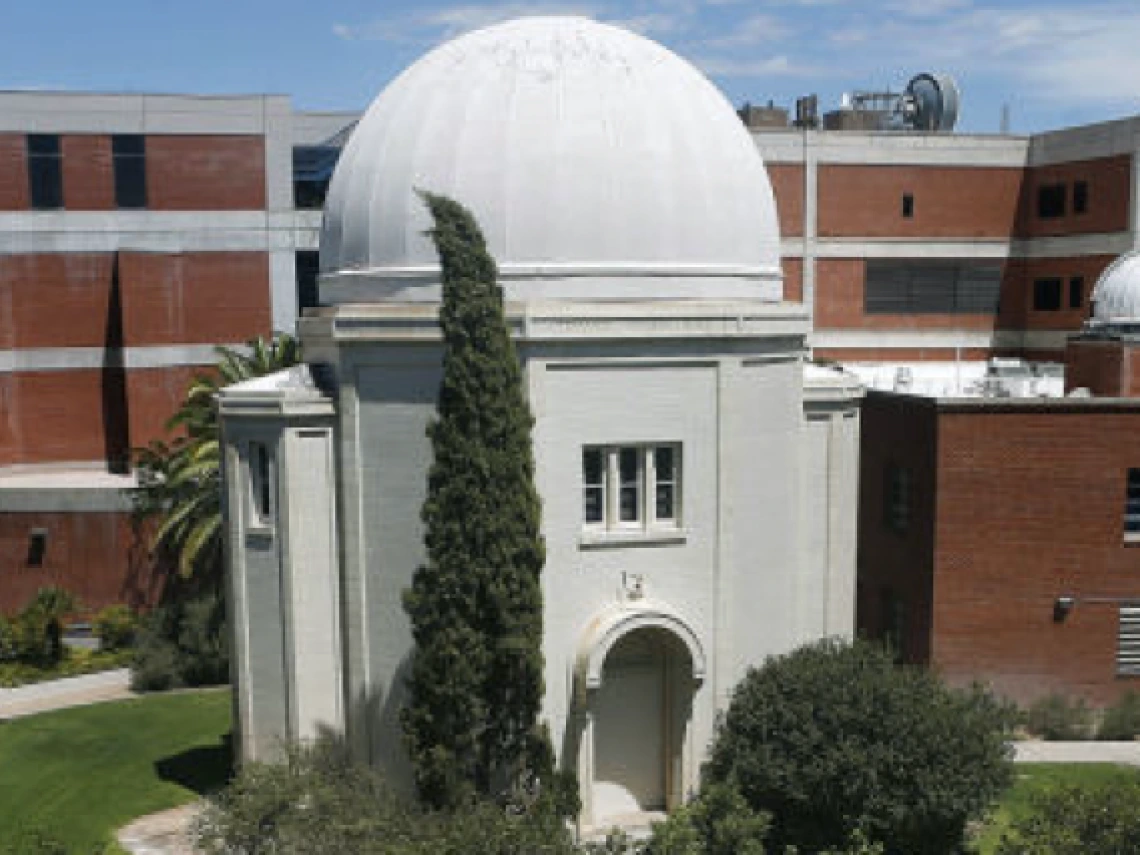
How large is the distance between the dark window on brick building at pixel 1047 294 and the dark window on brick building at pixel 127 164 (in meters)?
37.6

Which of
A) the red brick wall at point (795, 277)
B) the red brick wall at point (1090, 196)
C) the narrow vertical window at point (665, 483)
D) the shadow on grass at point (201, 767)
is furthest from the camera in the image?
the red brick wall at point (795, 277)

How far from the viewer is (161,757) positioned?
78.4 feet

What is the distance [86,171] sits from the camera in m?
39.5

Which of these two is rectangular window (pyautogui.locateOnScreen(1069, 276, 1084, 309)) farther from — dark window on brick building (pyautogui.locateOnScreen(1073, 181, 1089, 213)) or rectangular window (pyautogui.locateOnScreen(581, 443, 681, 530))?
rectangular window (pyautogui.locateOnScreen(581, 443, 681, 530))

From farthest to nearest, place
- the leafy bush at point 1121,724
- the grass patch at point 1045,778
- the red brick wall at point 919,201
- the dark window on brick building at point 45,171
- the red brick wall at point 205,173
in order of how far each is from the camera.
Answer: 1. the red brick wall at point 919,201
2. the red brick wall at point 205,173
3. the dark window on brick building at point 45,171
4. the leafy bush at point 1121,724
5. the grass patch at point 1045,778

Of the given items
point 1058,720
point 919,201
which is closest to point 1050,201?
point 919,201

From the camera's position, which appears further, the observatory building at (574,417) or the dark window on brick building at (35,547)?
the dark window on brick building at (35,547)

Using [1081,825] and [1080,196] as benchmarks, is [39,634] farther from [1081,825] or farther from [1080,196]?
[1080,196]

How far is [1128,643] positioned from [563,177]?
18609 mm

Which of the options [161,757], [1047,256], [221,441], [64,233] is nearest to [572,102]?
[221,441]

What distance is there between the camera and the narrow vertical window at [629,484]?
19094 millimetres

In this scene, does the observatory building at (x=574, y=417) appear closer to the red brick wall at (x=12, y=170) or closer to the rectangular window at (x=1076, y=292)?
the red brick wall at (x=12, y=170)

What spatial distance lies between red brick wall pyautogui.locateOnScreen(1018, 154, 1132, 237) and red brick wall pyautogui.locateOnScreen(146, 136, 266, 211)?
108ft

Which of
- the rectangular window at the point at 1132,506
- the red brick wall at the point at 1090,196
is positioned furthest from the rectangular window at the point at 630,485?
the red brick wall at the point at 1090,196
